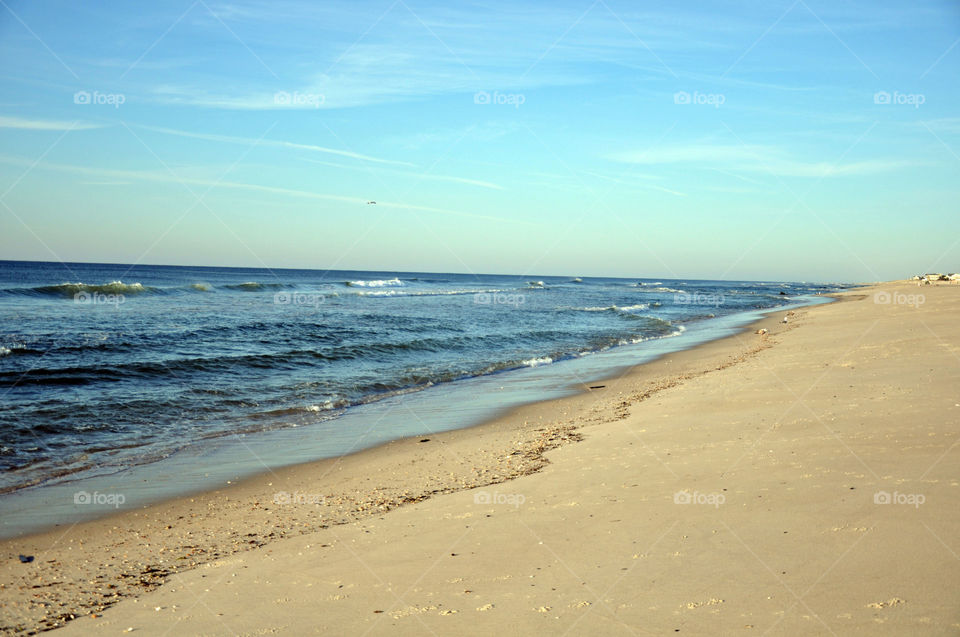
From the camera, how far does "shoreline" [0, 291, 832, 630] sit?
5.26m

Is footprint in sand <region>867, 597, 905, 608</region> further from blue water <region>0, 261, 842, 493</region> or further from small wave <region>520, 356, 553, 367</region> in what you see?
small wave <region>520, 356, 553, 367</region>

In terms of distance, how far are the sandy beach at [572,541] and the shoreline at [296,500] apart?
36 millimetres

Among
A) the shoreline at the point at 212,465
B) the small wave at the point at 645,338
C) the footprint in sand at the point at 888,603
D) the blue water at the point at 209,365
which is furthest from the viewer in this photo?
the small wave at the point at 645,338

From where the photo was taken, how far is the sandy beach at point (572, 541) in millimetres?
3822

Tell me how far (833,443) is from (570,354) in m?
15.3

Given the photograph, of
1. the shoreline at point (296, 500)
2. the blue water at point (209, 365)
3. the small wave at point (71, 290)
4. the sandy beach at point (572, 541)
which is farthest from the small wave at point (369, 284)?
the sandy beach at point (572, 541)

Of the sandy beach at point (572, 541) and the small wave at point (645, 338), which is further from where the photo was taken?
the small wave at point (645, 338)

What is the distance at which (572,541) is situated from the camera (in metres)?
4.97

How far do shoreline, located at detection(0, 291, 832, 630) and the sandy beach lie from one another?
4 centimetres

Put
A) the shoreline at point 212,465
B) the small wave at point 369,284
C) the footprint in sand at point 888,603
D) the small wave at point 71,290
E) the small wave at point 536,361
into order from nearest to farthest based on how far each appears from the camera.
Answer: the footprint in sand at point 888,603 < the shoreline at point 212,465 < the small wave at point 536,361 < the small wave at point 71,290 < the small wave at point 369,284

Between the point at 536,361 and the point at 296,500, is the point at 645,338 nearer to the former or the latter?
the point at 536,361

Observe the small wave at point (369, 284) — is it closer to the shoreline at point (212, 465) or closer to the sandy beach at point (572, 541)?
the shoreline at point (212, 465)

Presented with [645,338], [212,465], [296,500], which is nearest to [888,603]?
[296,500]

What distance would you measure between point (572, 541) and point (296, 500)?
357cm
